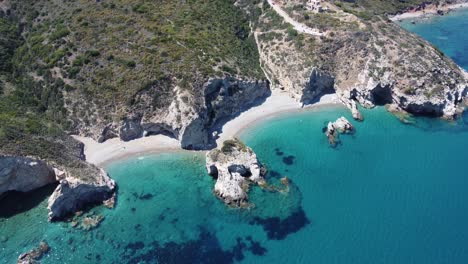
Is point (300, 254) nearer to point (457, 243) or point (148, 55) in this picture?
point (457, 243)

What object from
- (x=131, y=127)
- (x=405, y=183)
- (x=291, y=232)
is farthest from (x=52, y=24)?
(x=405, y=183)

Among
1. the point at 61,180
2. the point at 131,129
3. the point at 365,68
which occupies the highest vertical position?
the point at 365,68

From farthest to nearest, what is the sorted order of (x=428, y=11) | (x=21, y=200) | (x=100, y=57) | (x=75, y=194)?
(x=428, y=11)
(x=100, y=57)
(x=21, y=200)
(x=75, y=194)

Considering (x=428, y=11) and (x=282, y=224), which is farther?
(x=428, y=11)

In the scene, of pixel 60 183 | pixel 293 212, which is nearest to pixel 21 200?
pixel 60 183

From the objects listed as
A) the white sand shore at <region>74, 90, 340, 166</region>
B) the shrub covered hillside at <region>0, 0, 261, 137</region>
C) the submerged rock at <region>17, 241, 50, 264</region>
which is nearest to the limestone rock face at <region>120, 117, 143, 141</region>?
the white sand shore at <region>74, 90, 340, 166</region>

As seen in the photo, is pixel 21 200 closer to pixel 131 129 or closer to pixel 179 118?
pixel 131 129

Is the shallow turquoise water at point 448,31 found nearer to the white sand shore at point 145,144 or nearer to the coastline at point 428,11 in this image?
the coastline at point 428,11

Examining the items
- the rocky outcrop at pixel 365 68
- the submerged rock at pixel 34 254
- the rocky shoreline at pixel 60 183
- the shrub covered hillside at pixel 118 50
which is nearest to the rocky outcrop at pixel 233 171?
the shrub covered hillside at pixel 118 50
